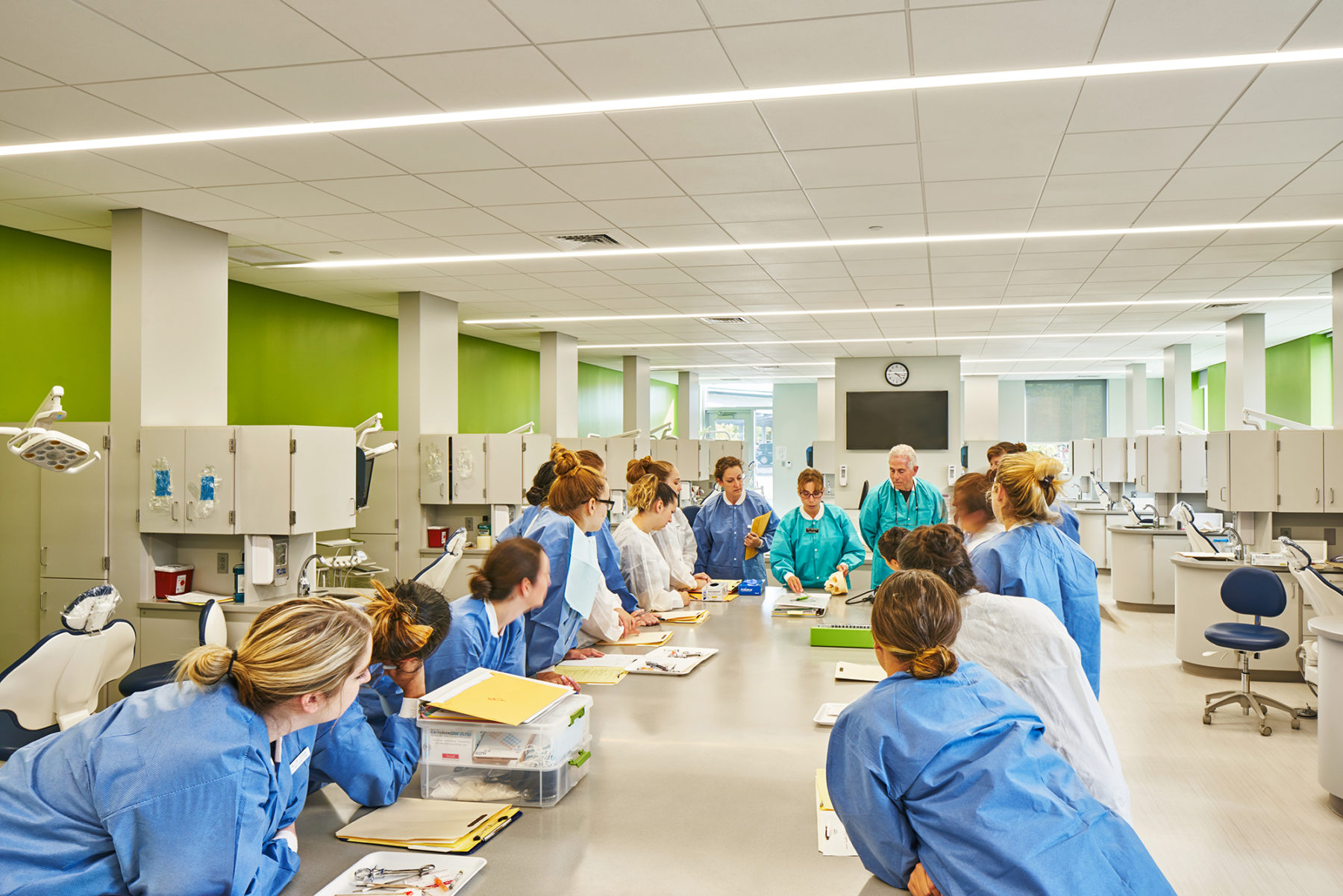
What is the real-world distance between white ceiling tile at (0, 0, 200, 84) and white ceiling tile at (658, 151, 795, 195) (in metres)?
2.09

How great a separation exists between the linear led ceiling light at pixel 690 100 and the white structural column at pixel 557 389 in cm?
626

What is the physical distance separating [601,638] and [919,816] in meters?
2.40

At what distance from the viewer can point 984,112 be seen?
355 centimetres

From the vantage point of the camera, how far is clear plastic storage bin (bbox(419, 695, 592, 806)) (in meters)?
1.99

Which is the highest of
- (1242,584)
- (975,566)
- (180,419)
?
(180,419)

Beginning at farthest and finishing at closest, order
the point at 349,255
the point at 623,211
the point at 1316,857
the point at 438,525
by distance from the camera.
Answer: the point at 438,525, the point at 349,255, the point at 623,211, the point at 1316,857

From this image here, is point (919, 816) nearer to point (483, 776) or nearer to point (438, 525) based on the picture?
point (483, 776)

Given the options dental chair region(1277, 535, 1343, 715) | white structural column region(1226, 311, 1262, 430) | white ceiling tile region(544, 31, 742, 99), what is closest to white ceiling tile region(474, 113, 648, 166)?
white ceiling tile region(544, 31, 742, 99)

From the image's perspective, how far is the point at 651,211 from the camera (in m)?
5.04

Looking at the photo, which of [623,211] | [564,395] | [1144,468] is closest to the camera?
[623,211]

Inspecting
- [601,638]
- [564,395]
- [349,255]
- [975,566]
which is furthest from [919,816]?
[564,395]

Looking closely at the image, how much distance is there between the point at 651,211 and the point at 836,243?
143 cm

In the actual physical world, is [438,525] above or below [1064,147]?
below

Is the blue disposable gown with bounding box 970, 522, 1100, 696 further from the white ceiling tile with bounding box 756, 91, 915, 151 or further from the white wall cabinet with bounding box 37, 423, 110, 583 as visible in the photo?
the white wall cabinet with bounding box 37, 423, 110, 583
